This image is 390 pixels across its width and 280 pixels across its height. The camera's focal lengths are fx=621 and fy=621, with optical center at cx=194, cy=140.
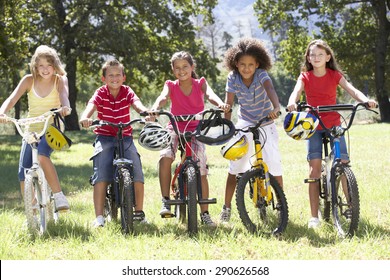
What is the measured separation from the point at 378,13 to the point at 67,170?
23375 millimetres

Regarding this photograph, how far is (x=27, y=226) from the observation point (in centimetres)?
604

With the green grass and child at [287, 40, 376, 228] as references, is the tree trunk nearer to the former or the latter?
the green grass

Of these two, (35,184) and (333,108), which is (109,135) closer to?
(35,184)

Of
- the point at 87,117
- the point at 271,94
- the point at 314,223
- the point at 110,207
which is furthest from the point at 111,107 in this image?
the point at 314,223

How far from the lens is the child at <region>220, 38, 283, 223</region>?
6.32m

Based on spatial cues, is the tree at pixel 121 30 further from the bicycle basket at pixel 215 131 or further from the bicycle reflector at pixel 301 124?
the bicycle reflector at pixel 301 124

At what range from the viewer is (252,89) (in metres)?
6.36

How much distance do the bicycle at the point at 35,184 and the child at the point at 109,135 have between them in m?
0.51

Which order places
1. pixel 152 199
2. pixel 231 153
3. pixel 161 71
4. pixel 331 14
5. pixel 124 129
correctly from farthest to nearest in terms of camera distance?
1. pixel 331 14
2. pixel 161 71
3. pixel 152 199
4. pixel 124 129
5. pixel 231 153

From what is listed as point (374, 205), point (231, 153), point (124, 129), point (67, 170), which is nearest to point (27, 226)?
point (124, 129)

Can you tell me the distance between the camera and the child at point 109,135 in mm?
6316

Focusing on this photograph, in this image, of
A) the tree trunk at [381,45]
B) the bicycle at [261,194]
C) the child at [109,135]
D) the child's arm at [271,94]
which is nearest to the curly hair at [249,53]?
the child's arm at [271,94]

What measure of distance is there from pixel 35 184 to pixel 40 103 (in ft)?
2.84

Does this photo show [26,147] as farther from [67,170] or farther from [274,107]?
[67,170]
